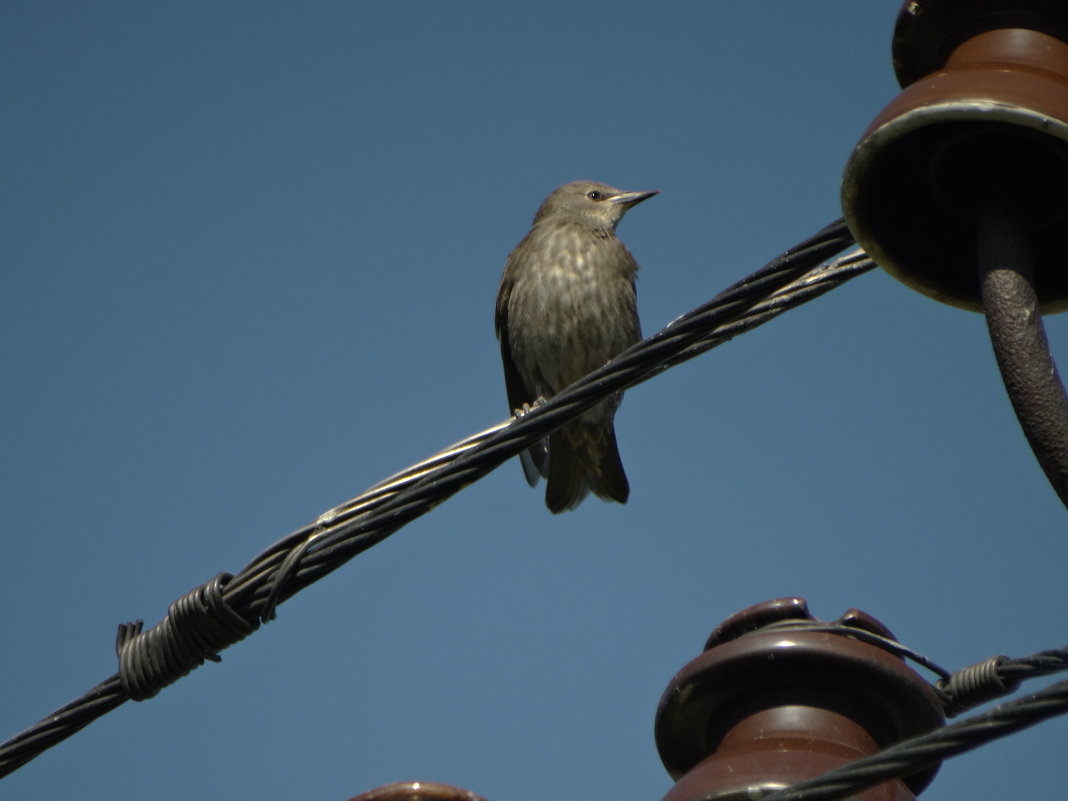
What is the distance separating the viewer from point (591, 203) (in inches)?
A: 382

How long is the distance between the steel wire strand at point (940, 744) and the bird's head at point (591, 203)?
748 cm

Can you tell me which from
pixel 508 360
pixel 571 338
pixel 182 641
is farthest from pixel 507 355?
pixel 182 641

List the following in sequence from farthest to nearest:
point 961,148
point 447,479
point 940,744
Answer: point 447,479 → point 961,148 → point 940,744

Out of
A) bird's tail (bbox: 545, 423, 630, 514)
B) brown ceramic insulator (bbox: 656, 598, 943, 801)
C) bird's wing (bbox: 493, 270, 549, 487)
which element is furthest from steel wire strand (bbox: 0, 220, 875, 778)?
bird's wing (bbox: 493, 270, 549, 487)

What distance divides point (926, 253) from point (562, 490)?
6032mm

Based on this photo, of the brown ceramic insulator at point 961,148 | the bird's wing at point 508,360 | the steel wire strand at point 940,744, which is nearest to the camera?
the steel wire strand at point 940,744

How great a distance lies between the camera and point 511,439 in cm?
319

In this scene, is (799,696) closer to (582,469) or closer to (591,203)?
(582,469)

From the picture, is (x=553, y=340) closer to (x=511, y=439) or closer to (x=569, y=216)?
(x=569, y=216)

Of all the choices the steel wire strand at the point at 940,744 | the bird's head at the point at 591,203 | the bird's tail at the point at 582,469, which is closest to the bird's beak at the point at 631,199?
the bird's head at the point at 591,203

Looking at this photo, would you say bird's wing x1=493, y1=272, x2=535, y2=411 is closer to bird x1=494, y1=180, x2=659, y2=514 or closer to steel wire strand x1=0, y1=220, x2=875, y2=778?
bird x1=494, y1=180, x2=659, y2=514

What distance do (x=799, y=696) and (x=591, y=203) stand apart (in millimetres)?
7078

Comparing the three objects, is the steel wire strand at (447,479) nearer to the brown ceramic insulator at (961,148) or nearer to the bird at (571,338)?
the brown ceramic insulator at (961,148)

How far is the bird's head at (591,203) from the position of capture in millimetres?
9492
